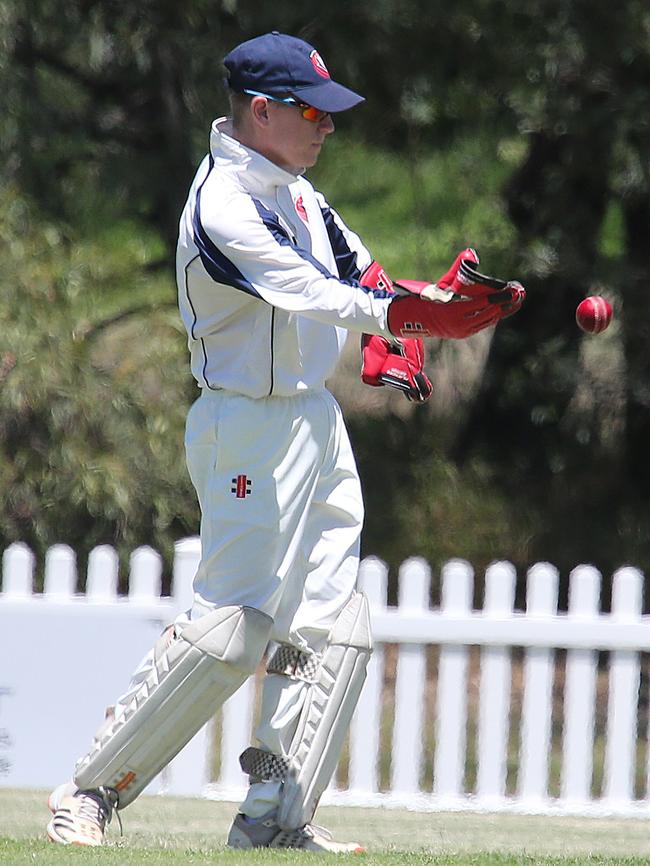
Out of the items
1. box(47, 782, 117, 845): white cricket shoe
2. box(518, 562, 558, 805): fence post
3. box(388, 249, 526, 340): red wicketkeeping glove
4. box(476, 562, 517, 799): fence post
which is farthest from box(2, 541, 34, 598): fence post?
box(388, 249, 526, 340): red wicketkeeping glove

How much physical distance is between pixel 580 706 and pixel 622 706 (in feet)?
0.54

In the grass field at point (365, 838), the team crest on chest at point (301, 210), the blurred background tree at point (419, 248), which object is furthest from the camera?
the blurred background tree at point (419, 248)

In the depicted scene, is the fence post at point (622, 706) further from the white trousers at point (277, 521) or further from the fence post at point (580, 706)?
the white trousers at point (277, 521)

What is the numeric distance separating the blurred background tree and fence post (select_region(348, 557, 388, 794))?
175cm

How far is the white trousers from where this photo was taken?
152 inches

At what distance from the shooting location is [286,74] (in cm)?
385

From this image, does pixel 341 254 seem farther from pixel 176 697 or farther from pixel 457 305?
pixel 176 697

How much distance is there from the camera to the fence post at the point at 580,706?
6055 mm

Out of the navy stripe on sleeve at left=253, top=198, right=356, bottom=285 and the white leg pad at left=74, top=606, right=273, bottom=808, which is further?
the white leg pad at left=74, top=606, right=273, bottom=808

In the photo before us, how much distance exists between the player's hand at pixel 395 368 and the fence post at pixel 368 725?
6.70 ft

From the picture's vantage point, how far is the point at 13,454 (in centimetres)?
751

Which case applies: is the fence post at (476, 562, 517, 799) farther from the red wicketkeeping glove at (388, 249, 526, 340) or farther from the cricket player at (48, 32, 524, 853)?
the red wicketkeeping glove at (388, 249, 526, 340)

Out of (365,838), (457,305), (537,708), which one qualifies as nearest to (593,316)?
Answer: (457,305)

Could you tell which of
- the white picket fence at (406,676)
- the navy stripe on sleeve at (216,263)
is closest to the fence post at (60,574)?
the white picket fence at (406,676)
